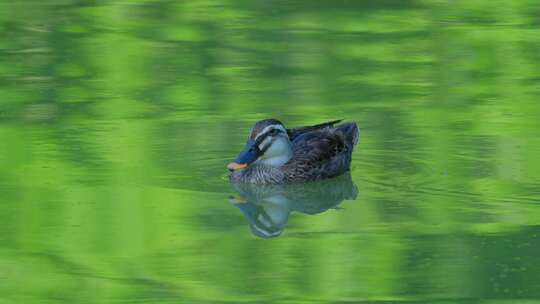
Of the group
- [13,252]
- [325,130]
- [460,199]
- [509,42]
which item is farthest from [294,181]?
[509,42]

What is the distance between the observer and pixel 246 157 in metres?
11.9

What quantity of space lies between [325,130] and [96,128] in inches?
76.0

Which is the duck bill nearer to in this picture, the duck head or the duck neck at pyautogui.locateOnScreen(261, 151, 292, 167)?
the duck head

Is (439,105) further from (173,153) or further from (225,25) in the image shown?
(225,25)

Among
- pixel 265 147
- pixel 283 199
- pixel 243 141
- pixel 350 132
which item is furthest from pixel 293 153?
pixel 283 199

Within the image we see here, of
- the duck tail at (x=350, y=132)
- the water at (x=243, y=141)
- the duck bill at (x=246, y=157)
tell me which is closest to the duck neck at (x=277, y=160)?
the duck bill at (x=246, y=157)

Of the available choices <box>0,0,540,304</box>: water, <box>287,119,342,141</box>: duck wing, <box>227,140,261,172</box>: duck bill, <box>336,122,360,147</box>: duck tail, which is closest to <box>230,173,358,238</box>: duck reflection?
<box>0,0,540,304</box>: water

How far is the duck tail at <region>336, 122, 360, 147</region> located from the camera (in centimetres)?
Result: 1255

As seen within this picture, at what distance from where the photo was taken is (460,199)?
11250 millimetres

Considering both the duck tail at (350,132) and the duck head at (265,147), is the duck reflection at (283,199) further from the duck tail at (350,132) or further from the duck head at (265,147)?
the duck tail at (350,132)

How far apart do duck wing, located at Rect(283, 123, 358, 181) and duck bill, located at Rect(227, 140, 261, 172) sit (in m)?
0.36

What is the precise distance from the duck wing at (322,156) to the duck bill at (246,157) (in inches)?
14.1

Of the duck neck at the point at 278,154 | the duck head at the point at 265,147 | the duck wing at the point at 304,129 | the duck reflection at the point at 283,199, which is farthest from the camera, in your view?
the duck wing at the point at 304,129

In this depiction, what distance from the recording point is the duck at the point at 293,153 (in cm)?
1203
